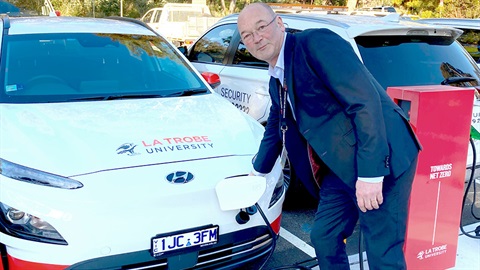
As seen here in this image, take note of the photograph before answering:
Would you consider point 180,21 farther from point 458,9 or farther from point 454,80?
point 454,80

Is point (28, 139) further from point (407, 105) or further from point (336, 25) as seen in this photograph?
point (336, 25)

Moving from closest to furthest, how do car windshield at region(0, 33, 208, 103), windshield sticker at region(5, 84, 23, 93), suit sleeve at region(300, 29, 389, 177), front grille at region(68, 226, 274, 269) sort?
1. suit sleeve at region(300, 29, 389, 177)
2. front grille at region(68, 226, 274, 269)
3. windshield sticker at region(5, 84, 23, 93)
4. car windshield at region(0, 33, 208, 103)

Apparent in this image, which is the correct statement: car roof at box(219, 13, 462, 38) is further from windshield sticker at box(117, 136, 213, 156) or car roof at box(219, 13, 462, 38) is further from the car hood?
windshield sticker at box(117, 136, 213, 156)

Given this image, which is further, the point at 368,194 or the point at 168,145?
the point at 168,145

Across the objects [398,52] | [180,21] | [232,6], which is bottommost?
[180,21]

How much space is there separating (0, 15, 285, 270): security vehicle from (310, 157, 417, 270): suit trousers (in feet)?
1.29

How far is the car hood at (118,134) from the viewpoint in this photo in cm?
248

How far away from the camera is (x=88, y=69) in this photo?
11.8 ft

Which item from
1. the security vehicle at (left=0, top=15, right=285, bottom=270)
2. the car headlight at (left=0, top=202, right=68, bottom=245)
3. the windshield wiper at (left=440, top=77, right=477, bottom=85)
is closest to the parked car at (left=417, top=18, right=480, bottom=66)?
the windshield wiper at (left=440, top=77, right=477, bottom=85)

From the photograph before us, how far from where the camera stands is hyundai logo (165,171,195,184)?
2480 mm

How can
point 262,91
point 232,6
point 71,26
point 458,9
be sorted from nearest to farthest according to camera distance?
point 71,26 < point 262,91 < point 458,9 < point 232,6

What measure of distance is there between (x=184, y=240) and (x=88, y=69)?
1.80 m

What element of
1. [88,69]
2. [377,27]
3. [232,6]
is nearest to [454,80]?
[377,27]

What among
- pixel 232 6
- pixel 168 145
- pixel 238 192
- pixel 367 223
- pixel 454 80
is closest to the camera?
pixel 367 223
